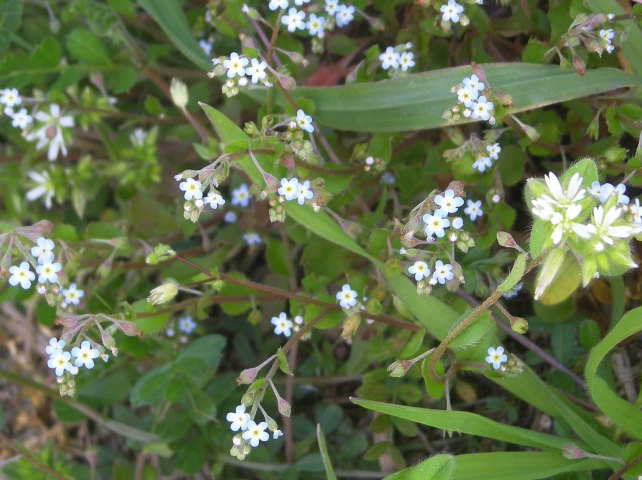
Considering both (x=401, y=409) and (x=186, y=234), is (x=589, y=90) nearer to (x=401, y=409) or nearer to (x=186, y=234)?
(x=401, y=409)

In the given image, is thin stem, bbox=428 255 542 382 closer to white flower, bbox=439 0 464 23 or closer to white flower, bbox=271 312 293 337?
white flower, bbox=271 312 293 337

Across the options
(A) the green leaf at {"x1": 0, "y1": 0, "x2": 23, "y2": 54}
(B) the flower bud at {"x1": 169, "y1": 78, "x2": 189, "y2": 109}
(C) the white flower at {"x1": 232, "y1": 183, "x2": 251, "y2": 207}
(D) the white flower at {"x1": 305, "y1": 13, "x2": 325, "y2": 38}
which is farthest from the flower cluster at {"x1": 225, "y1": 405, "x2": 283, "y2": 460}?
(A) the green leaf at {"x1": 0, "y1": 0, "x2": 23, "y2": 54}

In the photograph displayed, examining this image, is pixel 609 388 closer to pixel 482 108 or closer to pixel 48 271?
pixel 482 108

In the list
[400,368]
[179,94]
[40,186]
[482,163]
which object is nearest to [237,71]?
[179,94]

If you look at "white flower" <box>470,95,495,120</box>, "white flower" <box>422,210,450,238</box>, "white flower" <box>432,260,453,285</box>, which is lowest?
"white flower" <box>432,260,453,285</box>

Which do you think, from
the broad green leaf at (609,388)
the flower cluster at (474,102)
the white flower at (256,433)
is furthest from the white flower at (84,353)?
the broad green leaf at (609,388)

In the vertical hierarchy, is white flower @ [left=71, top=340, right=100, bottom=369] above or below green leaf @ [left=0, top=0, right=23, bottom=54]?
below

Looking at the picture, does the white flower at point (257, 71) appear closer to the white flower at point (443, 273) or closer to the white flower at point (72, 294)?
the white flower at point (443, 273)

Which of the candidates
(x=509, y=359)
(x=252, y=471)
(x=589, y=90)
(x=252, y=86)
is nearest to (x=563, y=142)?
(x=589, y=90)

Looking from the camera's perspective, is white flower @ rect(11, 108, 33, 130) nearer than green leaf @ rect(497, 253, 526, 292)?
No
